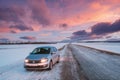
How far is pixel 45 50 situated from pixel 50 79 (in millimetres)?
4770

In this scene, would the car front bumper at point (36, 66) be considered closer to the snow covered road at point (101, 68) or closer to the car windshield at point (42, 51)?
the car windshield at point (42, 51)

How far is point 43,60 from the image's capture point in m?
10.8

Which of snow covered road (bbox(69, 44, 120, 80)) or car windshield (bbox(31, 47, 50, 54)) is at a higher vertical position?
car windshield (bbox(31, 47, 50, 54))

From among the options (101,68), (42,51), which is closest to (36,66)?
(42,51)

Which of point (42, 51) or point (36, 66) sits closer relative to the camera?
point (36, 66)

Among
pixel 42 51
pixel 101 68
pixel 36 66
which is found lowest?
pixel 101 68

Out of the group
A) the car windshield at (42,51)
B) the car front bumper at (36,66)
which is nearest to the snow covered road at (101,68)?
the car front bumper at (36,66)

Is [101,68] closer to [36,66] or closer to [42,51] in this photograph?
[42,51]

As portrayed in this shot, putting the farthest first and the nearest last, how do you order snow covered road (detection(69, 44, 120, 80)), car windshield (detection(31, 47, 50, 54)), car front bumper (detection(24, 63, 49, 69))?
car windshield (detection(31, 47, 50, 54)) → car front bumper (detection(24, 63, 49, 69)) → snow covered road (detection(69, 44, 120, 80))

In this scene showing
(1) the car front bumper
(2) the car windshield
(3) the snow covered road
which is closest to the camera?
(3) the snow covered road

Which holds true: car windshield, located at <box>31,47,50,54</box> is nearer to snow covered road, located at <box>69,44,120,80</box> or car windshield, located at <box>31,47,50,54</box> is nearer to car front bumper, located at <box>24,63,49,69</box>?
car front bumper, located at <box>24,63,49,69</box>

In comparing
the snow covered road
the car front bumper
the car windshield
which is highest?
the car windshield

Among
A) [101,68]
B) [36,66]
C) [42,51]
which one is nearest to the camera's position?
[36,66]

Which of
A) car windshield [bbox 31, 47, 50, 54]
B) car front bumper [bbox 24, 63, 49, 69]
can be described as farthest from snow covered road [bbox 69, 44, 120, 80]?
car windshield [bbox 31, 47, 50, 54]
